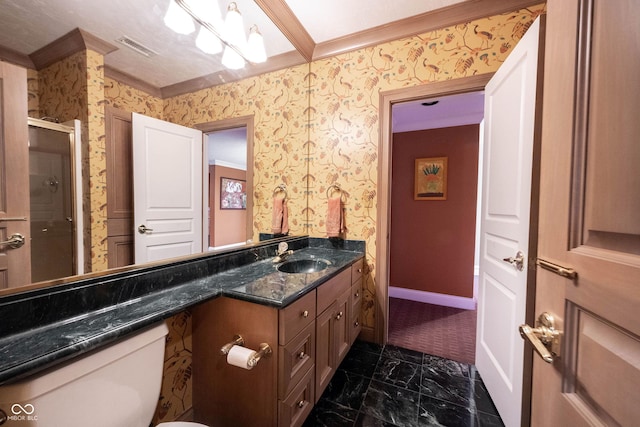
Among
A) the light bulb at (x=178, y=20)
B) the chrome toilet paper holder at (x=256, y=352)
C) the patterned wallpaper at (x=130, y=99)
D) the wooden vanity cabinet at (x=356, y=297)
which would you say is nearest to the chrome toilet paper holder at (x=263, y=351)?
the chrome toilet paper holder at (x=256, y=352)

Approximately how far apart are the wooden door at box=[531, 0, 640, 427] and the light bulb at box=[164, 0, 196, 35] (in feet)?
4.44

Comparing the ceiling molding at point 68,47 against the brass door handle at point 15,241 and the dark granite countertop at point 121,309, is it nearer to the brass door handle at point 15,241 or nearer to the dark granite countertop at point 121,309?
the brass door handle at point 15,241

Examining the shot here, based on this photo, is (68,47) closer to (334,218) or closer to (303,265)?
(303,265)

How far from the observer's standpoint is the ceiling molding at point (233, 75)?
1037 mm

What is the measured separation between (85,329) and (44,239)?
0.94 ft

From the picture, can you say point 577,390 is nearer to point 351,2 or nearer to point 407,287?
point 351,2

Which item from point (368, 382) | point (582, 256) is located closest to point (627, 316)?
point (582, 256)

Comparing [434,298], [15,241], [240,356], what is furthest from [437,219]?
[15,241]

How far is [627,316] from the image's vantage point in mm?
389

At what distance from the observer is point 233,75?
4.66 ft

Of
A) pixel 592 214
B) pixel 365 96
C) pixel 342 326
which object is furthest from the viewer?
pixel 365 96

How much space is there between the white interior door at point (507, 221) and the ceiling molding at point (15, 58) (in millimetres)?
1741

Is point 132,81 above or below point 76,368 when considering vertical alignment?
above

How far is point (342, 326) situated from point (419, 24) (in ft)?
7.22
